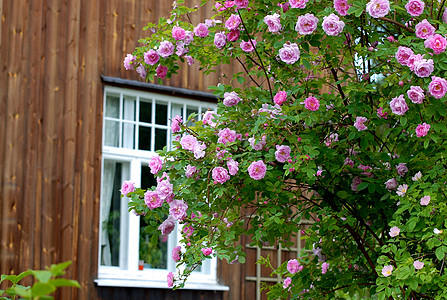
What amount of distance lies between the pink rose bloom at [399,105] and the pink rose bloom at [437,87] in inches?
7.2

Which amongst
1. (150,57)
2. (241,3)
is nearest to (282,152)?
(241,3)

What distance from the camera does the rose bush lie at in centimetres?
388

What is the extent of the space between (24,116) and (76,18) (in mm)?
1108

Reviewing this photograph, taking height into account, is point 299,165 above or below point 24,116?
below

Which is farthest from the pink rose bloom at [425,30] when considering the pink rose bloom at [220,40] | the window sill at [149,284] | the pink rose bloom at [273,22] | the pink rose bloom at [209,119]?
the window sill at [149,284]

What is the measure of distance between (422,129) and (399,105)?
0.56 feet

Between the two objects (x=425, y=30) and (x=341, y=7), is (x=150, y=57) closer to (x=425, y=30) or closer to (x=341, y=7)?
(x=341, y=7)

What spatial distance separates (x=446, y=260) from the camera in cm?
396

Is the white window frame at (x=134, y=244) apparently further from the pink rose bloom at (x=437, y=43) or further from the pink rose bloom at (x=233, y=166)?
the pink rose bloom at (x=437, y=43)

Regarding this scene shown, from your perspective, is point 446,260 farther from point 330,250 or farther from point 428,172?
point 330,250

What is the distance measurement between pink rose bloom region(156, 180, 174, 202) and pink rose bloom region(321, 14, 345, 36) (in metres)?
1.18

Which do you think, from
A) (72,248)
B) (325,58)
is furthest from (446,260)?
(72,248)

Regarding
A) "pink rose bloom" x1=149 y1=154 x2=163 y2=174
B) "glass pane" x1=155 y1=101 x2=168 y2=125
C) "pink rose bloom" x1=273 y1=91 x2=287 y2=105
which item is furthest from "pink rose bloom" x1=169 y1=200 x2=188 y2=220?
"glass pane" x1=155 y1=101 x2=168 y2=125

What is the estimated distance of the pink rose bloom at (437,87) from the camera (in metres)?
3.72
